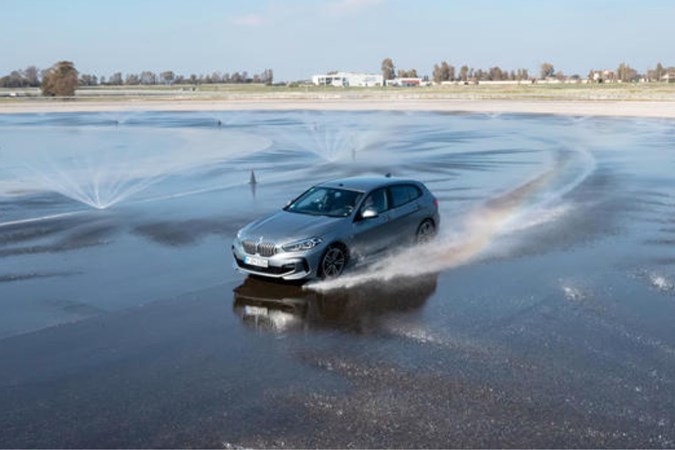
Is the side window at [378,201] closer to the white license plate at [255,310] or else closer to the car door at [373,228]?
the car door at [373,228]

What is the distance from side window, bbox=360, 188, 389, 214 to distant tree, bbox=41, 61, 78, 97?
392 feet

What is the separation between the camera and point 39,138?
43.8 metres

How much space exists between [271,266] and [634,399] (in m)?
5.59

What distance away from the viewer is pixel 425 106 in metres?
82.8

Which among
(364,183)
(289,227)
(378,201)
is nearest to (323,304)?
(289,227)

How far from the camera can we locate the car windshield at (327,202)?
38.9ft

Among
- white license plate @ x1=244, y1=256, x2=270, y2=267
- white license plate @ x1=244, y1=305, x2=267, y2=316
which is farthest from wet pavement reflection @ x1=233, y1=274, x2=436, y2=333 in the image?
white license plate @ x1=244, y1=256, x2=270, y2=267

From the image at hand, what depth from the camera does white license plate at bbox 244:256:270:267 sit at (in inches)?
425

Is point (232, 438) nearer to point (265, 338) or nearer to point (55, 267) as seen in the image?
point (265, 338)

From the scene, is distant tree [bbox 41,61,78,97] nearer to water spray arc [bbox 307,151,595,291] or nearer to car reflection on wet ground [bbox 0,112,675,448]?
car reflection on wet ground [bbox 0,112,675,448]

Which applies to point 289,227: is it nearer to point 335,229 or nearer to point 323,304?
point 335,229

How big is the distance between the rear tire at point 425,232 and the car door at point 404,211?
0.18 meters

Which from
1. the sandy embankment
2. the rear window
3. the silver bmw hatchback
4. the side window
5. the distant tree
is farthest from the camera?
the distant tree

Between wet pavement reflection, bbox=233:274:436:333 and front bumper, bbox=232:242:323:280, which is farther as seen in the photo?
front bumper, bbox=232:242:323:280
